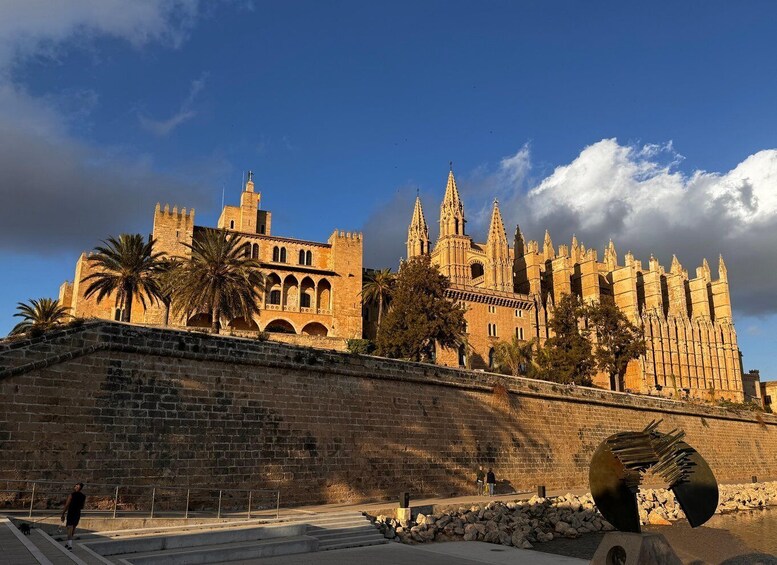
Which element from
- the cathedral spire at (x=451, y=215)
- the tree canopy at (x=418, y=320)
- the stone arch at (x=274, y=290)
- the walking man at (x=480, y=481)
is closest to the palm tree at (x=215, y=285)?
the tree canopy at (x=418, y=320)

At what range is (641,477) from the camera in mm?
9266

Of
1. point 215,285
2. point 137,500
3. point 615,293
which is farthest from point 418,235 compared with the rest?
point 137,500

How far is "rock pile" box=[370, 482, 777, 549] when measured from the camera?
15.4 m

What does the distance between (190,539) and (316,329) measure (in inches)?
1495

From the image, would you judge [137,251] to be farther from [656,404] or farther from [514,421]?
[656,404]

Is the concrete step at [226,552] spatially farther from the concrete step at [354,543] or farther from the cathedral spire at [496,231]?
the cathedral spire at [496,231]

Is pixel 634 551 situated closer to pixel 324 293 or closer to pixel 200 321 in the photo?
pixel 200 321

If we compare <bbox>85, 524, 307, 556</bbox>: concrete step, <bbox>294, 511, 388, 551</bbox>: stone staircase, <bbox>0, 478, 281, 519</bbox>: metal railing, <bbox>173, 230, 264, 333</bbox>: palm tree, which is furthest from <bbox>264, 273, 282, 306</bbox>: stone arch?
<bbox>85, 524, 307, 556</bbox>: concrete step

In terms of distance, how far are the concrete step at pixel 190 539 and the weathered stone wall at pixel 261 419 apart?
3.78 m

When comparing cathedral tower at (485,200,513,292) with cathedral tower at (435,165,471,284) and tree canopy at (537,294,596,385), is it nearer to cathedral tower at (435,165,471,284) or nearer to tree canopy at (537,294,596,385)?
cathedral tower at (435,165,471,284)

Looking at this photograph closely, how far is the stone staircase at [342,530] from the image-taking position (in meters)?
13.4

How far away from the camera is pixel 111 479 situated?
1443 cm

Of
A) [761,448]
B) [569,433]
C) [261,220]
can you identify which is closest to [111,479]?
[569,433]

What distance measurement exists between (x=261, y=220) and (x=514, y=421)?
37.7 m
